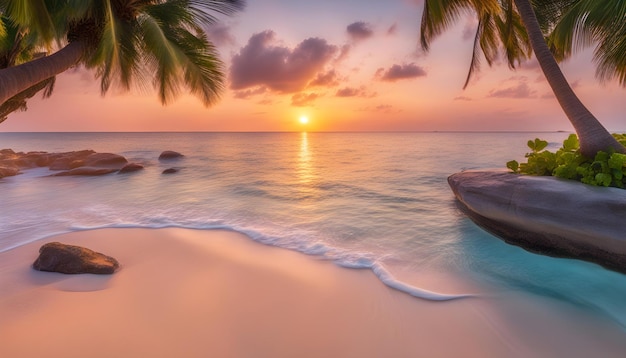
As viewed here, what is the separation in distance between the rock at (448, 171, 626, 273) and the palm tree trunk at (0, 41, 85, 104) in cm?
800

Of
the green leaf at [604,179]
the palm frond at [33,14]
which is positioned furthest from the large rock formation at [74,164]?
the green leaf at [604,179]

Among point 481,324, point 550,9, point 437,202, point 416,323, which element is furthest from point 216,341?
point 550,9

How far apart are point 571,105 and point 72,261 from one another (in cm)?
1007

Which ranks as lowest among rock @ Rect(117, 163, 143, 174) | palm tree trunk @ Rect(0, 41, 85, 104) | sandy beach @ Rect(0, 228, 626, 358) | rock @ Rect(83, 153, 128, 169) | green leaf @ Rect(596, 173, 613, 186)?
sandy beach @ Rect(0, 228, 626, 358)

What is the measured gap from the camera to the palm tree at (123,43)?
4062 millimetres

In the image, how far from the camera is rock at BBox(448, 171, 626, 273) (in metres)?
4.69

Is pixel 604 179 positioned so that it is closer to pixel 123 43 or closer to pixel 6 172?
pixel 123 43

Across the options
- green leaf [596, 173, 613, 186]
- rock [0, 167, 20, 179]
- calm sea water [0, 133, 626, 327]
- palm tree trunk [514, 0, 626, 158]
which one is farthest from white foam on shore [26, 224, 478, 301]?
rock [0, 167, 20, 179]

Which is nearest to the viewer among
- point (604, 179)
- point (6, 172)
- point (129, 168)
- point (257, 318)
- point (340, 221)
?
point (257, 318)

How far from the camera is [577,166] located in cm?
582

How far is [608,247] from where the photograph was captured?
4738 mm

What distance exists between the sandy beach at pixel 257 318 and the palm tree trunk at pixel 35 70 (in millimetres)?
2579

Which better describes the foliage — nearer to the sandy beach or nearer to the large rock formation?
the sandy beach

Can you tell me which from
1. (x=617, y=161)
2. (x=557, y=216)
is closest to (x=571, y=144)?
(x=617, y=161)
